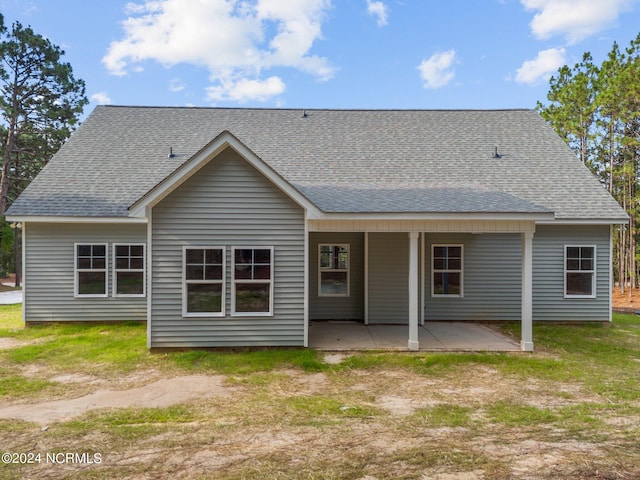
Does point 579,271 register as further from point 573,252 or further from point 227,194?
point 227,194

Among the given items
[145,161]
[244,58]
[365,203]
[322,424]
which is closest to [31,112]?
[244,58]

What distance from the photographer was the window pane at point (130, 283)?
34.1ft

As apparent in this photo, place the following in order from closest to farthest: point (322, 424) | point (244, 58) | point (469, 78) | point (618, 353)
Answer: point (322, 424), point (618, 353), point (469, 78), point (244, 58)

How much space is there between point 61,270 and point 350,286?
795 cm

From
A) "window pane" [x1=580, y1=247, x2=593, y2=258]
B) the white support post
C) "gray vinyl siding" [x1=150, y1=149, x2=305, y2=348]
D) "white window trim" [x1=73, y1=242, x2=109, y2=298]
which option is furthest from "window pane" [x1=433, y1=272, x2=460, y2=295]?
"white window trim" [x1=73, y1=242, x2=109, y2=298]

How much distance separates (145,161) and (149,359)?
6.85m

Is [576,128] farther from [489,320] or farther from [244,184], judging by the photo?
[244,184]

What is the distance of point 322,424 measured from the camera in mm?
4707

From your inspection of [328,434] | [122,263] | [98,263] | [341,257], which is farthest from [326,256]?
[328,434]

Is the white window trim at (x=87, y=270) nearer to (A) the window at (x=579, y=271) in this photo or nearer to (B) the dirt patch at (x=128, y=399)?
(B) the dirt patch at (x=128, y=399)

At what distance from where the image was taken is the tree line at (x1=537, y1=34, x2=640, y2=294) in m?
21.1

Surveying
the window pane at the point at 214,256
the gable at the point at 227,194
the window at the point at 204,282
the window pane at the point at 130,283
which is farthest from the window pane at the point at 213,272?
the window pane at the point at 130,283

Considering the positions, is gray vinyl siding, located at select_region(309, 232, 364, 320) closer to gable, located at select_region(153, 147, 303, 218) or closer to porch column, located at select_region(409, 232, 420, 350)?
porch column, located at select_region(409, 232, 420, 350)

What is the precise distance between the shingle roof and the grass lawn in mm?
3313
